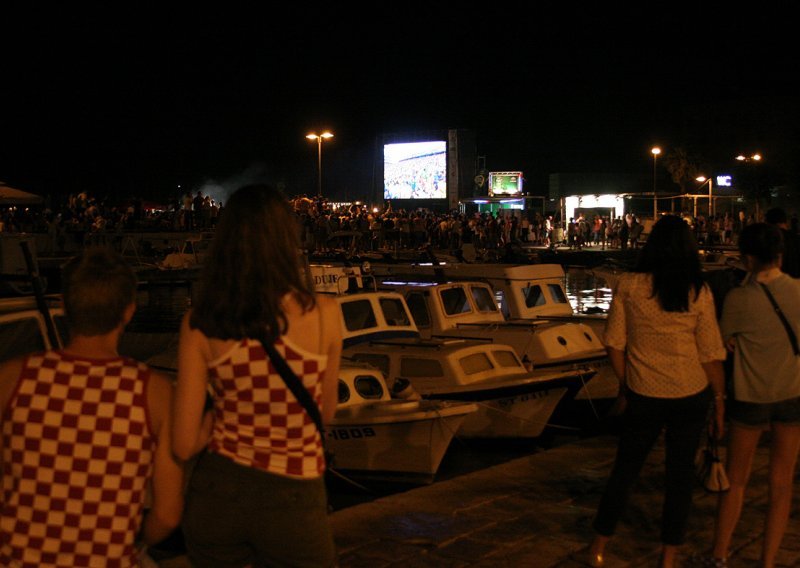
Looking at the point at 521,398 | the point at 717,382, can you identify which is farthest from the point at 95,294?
the point at 521,398

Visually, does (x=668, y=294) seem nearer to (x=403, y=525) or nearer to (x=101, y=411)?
(x=403, y=525)

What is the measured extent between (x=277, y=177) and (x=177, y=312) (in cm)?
6483

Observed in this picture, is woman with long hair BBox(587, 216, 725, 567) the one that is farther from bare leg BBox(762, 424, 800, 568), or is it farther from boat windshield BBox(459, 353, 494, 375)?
boat windshield BBox(459, 353, 494, 375)

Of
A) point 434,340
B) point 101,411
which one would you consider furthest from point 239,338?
point 434,340

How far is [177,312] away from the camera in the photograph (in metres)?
29.7

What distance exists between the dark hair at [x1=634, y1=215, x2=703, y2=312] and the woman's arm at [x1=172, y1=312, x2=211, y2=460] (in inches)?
111

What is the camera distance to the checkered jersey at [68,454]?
2.89 meters

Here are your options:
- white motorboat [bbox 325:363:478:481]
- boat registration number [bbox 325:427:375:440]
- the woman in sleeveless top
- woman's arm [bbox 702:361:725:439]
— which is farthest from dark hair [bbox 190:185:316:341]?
boat registration number [bbox 325:427:375:440]

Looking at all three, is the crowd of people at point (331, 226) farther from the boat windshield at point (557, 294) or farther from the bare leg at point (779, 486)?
the bare leg at point (779, 486)

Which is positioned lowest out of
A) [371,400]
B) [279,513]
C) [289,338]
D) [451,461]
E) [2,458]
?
[451,461]

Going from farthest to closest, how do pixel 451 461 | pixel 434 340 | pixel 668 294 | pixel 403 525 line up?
pixel 434 340 < pixel 451 461 < pixel 403 525 < pixel 668 294

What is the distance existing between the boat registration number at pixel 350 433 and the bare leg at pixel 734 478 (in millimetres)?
5673

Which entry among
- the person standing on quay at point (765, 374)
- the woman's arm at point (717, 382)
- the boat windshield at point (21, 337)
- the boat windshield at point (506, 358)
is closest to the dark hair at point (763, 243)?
the person standing on quay at point (765, 374)

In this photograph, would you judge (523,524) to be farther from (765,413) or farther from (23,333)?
(23,333)
